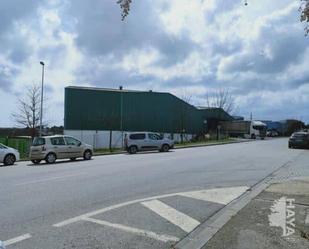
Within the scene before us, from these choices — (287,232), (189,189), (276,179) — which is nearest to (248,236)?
(287,232)

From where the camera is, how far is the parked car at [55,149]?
29234 millimetres

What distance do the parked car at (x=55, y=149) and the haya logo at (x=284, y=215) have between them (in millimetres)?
19716

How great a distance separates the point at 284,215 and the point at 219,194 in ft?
11.8

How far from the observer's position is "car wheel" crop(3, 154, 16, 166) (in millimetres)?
28297

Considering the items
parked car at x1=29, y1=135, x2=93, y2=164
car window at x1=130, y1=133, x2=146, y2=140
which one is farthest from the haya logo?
car window at x1=130, y1=133, x2=146, y2=140

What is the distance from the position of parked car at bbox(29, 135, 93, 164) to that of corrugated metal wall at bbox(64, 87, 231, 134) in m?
37.0

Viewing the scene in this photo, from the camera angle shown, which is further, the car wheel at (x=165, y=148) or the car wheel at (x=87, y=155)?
the car wheel at (x=165, y=148)

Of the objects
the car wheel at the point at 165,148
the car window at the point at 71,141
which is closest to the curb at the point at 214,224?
the car window at the point at 71,141

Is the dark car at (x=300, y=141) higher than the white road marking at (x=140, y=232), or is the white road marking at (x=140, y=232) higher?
the dark car at (x=300, y=141)

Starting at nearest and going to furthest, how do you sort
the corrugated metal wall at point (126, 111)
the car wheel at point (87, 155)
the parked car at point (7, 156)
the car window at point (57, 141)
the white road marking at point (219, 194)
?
the white road marking at point (219, 194), the parked car at point (7, 156), the car window at point (57, 141), the car wheel at point (87, 155), the corrugated metal wall at point (126, 111)

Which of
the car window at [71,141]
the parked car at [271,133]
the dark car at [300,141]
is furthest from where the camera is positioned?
the parked car at [271,133]

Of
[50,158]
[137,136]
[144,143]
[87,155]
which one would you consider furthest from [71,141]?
[144,143]

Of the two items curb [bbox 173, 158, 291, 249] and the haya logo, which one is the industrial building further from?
the haya logo

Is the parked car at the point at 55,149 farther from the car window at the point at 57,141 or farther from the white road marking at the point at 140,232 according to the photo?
the white road marking at the point at 140,232
